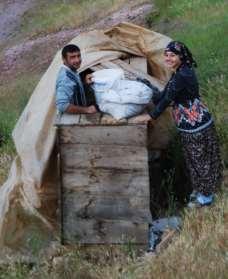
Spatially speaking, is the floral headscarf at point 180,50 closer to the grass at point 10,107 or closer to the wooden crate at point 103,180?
the wooden crate at point 103,180

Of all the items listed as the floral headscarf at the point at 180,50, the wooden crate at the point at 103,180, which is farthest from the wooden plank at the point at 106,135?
the floral headscarf at the point at 180,50

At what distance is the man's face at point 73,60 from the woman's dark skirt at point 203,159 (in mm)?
1112

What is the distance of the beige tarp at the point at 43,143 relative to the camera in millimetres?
7320

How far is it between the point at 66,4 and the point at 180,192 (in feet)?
71.8

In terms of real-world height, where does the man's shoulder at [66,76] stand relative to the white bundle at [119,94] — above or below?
above

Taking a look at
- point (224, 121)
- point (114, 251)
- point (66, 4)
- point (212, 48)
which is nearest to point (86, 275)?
point (114, 251)

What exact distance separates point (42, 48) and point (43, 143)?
16170mm

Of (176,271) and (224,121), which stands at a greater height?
(176,271)

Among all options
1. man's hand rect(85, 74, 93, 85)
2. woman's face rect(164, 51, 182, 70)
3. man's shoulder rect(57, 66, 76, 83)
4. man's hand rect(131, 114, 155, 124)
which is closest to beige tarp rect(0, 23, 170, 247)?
man's hand rect(85, 74, 93, 85)

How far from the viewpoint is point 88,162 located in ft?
22.0

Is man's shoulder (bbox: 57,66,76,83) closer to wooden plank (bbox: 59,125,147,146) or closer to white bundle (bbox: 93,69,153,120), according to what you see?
white bundle (bbox: 93,69,153,120)

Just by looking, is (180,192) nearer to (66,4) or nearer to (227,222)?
(227,222)

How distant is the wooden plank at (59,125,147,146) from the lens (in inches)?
260

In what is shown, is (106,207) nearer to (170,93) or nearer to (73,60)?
(170,93)
